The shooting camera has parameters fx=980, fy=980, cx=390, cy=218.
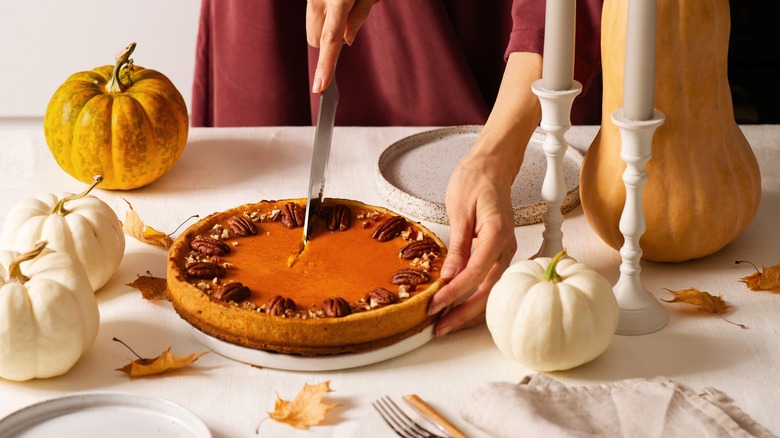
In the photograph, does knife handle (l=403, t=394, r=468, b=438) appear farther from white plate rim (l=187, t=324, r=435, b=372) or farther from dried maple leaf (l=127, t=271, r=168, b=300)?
dried maple leaf (l=127, t=271, r=168, b=300)

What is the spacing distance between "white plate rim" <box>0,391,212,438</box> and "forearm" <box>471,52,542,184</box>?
604 millimetres


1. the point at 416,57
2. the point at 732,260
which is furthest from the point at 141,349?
the point at 416,57

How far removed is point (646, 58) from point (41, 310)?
0.75 metres

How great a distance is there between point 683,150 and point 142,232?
80cm

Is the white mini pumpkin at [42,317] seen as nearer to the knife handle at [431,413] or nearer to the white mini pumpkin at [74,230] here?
the white mini pumpkin at [74,230]

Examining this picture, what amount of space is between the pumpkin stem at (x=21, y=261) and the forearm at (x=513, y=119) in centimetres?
63

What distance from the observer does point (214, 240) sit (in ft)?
4.43

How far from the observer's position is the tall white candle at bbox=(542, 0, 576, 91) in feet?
4.02

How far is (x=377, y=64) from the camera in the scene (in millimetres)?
2129

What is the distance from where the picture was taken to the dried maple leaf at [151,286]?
1.34 metres

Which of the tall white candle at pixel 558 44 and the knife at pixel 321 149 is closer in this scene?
the tall white candle at pixel 558 44

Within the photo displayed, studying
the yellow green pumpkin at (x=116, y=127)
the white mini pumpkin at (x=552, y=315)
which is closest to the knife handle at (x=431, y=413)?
the white mini pumpkin at (x=552, y=315)

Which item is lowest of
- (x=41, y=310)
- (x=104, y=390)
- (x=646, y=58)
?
(x=104, y=390)

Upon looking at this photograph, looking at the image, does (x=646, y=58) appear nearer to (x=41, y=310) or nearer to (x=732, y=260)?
(x=732, y=260)
